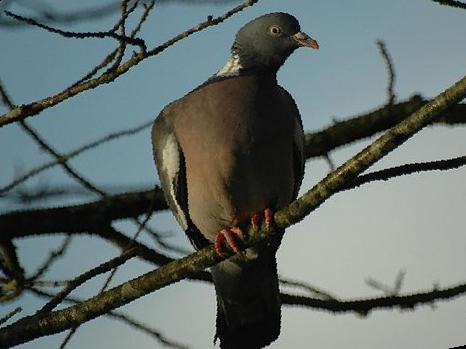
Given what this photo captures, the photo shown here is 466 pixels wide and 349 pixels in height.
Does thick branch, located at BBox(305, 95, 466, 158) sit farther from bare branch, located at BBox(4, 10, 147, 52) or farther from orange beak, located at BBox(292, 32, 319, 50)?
bare branch, located at BBox(4, 10, 147, 52)

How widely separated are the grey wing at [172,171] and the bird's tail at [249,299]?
0.84ft

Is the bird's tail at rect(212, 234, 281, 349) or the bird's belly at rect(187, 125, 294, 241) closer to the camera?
the bird's belly at rect(187, 125, 294, 241)

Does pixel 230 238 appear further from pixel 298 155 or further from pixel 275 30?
pixel 275 30

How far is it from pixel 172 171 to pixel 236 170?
0.44 metres

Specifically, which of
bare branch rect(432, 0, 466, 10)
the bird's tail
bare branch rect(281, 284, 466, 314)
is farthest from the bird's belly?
bare branch rect(432, 0, 466, 10)

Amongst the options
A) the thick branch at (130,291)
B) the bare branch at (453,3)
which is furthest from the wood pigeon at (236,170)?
the bare branch at (453,3)

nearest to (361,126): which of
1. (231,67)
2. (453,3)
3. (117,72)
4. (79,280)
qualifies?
(231,67)

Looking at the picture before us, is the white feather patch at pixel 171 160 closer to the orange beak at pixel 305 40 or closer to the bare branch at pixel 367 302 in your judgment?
the bare branch at pixel 367 302

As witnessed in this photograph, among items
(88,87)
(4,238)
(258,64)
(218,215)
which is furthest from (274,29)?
(88,87)

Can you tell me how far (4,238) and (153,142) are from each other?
3.73 feet

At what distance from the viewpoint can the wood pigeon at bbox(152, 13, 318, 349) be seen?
13.2 feet

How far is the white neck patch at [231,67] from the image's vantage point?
15.1 feet

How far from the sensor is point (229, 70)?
464 centimetres

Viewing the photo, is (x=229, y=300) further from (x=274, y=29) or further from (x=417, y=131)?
(x=417, y=131)
